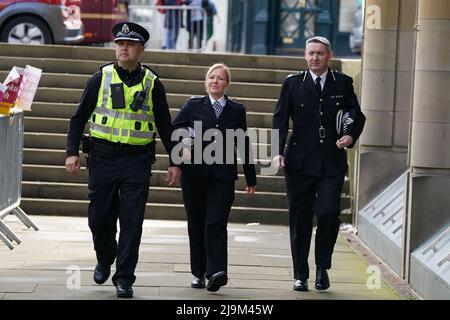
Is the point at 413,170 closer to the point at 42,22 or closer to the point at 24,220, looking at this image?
the point at 24,220

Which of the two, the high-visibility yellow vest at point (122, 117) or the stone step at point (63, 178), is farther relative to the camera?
the stone step at point (63, 178)

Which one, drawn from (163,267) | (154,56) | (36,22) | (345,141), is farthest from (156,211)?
(36,22)

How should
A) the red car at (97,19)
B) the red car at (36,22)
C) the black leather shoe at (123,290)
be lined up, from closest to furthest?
1. the black leather shoe at (123,290)
2. the red car at (36,22)
3. the red car at (97,19)

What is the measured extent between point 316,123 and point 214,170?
2.98ft

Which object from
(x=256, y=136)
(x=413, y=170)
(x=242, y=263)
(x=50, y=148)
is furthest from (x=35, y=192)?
(x=413, y=170)

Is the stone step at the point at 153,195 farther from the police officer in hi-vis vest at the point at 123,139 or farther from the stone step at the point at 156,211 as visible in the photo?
the police officer in hi-vis vest at the point at 123,139

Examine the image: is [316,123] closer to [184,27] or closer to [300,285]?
[300,285]

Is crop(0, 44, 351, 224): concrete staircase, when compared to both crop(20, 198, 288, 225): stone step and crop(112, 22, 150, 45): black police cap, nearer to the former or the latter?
crop(20, 198, 288, 225): stone step

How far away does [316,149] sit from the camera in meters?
10.1

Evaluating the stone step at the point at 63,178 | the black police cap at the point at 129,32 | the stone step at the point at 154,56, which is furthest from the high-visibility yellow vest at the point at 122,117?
the stone step at the point at 154,56

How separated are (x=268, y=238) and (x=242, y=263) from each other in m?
1.89

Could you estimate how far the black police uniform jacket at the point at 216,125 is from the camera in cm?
983

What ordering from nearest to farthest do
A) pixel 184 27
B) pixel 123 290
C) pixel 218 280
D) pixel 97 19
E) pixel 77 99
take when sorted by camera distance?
1. pixel 123 290
2. pixel 218 280
3. pixel 77 99
4. pixel 97 19
5. pixel 184 27

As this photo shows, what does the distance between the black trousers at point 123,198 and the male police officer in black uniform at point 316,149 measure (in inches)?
47.0
